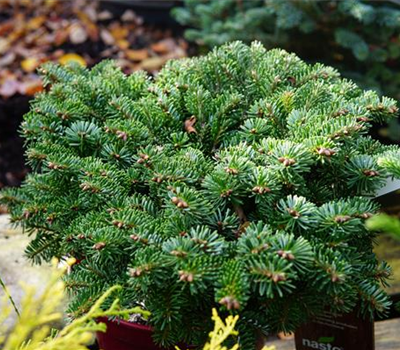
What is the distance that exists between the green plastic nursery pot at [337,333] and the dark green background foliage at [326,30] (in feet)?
5.90

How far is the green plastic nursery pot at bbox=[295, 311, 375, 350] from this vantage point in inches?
68.9

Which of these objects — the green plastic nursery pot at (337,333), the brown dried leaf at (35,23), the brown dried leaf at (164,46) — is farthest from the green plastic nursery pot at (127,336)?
the brown dried leaf at (35,23)

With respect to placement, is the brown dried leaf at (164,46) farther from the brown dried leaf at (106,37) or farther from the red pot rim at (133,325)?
the red pot rim at (133,325)

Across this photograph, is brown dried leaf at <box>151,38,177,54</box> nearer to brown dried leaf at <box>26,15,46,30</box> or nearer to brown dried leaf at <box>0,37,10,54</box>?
brown dried leaf at <box>26,15,46,30</box>

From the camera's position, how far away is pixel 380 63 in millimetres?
3545

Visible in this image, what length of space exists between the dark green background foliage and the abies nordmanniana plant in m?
1.55

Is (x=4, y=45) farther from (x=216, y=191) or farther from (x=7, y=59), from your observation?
(x=216, y=191)

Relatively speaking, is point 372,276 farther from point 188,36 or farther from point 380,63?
point 188,36

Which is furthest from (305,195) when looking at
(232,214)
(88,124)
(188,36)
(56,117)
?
(188,36)

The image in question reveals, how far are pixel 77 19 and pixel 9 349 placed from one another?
12.1ft

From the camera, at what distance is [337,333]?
1795 mm

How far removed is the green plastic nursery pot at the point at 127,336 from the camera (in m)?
1.56

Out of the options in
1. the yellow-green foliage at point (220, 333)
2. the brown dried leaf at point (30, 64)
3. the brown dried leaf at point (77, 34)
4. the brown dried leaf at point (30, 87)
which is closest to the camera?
the yellow-green foliage at point (220, 333)

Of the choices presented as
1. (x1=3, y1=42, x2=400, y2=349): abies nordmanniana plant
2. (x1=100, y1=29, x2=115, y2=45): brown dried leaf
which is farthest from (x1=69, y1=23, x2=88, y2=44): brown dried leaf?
(x1=3, y1=42, x2=400, y2=349): abies nordmanniana plant
